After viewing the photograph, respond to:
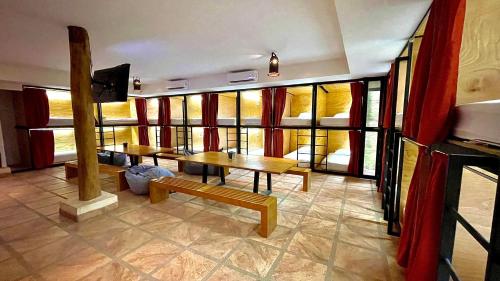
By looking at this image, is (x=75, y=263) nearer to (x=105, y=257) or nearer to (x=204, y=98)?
(x=105, y=257)

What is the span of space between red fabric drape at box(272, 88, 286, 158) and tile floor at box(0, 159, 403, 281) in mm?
2251

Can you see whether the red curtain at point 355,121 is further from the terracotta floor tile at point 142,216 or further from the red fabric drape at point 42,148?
the red fabric drape at point 42,148

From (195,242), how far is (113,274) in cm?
83

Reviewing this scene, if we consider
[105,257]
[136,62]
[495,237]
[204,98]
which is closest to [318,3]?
[495,237]

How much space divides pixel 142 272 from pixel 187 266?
0.42m

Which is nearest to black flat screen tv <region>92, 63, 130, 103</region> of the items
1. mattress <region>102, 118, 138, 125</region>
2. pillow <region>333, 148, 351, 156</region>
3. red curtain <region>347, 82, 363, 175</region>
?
red curtain <region>347, 82, 363, 175</region>

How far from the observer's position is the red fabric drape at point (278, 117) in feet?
19.2

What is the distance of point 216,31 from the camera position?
122 inches

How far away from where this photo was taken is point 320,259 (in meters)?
2.19

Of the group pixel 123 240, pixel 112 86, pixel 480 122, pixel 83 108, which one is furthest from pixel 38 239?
pixel 480 122

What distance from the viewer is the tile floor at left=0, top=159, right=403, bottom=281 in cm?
202

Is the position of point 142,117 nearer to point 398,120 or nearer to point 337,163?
point 337,163

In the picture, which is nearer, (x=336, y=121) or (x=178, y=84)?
→ (x=336, y=121)

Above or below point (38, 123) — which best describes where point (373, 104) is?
above
